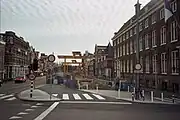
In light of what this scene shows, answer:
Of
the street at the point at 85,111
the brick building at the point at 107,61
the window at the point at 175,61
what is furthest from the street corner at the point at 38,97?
the brick building at the point at 107,61

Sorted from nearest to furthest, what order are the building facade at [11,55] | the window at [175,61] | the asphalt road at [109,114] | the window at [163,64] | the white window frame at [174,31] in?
1. the asphalt road at [109,114]
2. the window at [175,61]
3. the white window frame at [174,31]
4. the window at [163,64]
5. the building facade at [11,55]

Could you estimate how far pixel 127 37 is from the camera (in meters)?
60.6

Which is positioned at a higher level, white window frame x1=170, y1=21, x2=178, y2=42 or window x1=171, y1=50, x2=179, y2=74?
white window frame x1=170, y1=21, x2=178, y2=42

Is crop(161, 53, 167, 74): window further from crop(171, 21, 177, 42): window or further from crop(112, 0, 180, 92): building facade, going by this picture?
crop(171, 21, 177, 42): window

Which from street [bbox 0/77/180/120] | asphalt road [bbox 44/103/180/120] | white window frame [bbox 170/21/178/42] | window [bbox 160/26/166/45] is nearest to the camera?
asphalt road [bbox 44/103/180/120]

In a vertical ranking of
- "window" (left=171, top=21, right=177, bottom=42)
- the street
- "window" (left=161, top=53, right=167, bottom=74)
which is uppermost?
"window" (left=171, top=21, right=177, bottom=42)

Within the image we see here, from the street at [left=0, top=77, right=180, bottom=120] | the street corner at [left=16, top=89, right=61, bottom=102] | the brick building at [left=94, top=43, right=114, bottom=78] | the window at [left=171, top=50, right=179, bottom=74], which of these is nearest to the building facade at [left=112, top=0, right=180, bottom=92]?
the window at [left=171, top=50, right=179, bottom=74]

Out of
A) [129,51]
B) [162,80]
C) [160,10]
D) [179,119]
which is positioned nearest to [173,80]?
[162,80]

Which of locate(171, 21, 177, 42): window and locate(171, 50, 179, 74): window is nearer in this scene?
locate(171, 50, 179, 74): window

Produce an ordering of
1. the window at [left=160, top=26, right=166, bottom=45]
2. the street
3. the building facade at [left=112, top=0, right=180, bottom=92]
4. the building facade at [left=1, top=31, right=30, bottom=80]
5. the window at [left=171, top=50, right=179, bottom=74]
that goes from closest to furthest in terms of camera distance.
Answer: the street < the window at [left=171, top=50, right=179, bottom=74] < the building facade at [left=112, top=0, right=180, bottom=92] < the window at [left=160, top=26, right=166, bottom=45] < the building facade at [left=1, top=31, right=30, bottom=80]

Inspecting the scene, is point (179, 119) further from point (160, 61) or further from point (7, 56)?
point (7, 56)

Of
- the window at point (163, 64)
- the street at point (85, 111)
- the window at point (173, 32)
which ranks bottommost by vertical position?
the street at point (85, 111)

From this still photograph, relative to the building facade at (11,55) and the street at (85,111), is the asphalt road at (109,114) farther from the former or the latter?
the building facade at (11,55)

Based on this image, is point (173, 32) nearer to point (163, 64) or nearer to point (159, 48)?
point (159, 48)
